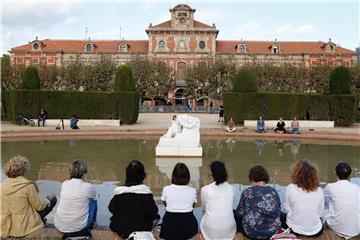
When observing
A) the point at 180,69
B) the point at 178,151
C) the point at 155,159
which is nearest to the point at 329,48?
the point at 180,69

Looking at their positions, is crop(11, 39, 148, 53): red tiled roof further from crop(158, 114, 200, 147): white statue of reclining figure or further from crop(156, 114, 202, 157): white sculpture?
crop(156, 114, 202, 157): white sculpture

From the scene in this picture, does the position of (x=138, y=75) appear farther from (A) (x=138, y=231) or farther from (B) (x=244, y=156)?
(A) (x=138, y=231)

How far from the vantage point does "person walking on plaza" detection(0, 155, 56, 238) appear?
201 inches

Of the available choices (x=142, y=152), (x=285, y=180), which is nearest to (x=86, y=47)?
(x=142, y=152)

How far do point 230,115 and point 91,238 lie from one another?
22184 mm

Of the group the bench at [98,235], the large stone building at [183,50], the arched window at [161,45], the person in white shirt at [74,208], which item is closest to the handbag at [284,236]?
the bench at [98,235]

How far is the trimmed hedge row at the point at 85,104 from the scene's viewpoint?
86.9 ft

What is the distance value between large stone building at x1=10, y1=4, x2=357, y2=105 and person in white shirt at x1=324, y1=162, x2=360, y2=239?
6144cm

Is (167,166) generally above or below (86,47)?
below

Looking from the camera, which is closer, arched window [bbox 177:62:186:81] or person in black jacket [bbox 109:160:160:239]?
person in black jacket [bbox 109:160:160:239]

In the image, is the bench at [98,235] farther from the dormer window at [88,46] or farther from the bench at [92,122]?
the dormer window at [88,46]

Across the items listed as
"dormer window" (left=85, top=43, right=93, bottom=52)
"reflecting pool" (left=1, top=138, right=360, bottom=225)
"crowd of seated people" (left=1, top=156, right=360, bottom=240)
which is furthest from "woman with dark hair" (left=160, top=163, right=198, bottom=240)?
"dormer window" (left=85, top=43, right=93, bottom=52)

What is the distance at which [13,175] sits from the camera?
5211 millimetres

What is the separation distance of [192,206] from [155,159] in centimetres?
785
